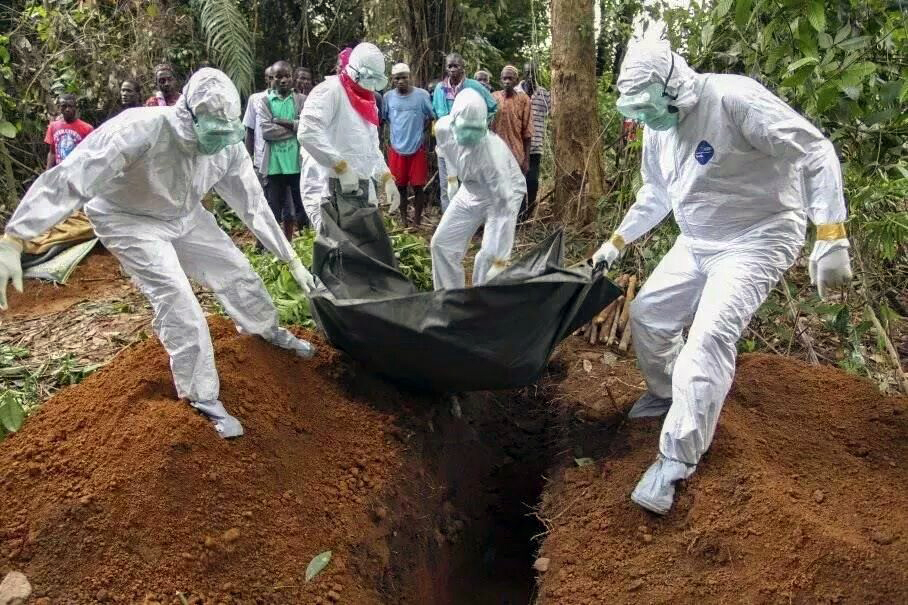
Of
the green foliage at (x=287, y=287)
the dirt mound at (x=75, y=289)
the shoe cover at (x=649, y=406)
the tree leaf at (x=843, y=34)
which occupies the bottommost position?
the dirt mound at (x=75, y=289)

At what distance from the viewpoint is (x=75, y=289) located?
5.87 metres

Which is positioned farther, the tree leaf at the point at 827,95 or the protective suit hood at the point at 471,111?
the protective suit hood at the point at 471,111

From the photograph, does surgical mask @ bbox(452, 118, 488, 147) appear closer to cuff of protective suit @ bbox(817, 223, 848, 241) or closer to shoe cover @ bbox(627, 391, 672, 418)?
shoe cover @ bbox(627, 391, 672, 418)

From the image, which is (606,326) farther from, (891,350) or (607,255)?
(891,350)

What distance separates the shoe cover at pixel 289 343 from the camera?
359cm

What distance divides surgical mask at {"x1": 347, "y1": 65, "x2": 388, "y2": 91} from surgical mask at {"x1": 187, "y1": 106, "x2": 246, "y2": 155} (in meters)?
1.93

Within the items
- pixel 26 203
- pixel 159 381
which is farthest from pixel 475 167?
pixel 26 203

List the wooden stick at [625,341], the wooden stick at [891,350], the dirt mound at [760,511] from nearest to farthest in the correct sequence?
the dirt mound at [760,511] < the wooden stick at [891,350] < the wooden stick at [625,341]

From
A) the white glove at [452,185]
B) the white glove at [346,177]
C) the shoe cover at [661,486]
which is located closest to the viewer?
the shoe cover at [661,486]

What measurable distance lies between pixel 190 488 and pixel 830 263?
99.5 inches

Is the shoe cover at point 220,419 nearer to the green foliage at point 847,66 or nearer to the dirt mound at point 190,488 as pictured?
the dirt mound at point 190,488

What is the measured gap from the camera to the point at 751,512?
2656mm

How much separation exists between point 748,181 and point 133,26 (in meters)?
8.20

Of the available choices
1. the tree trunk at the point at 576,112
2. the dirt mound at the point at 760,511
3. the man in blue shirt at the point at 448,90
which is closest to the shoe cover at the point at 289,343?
the dirt mound at the point at 760,511
